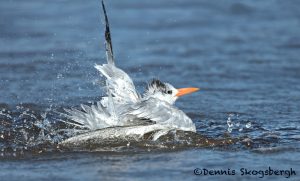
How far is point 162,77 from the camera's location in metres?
10.5

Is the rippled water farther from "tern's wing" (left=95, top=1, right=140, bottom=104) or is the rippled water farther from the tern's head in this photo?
the tern's head

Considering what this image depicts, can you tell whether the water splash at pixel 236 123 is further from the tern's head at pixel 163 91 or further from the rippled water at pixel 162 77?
the tern's head at pixel 163 91

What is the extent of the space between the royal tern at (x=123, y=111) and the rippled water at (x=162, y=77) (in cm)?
20

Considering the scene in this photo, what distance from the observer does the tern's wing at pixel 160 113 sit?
7.37 meters

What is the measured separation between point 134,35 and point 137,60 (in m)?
1.36

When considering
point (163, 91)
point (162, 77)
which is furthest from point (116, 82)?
point (162, 77)

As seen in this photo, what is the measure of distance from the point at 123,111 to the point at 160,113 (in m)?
0.37

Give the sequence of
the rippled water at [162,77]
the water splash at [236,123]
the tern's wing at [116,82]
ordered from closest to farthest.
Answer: the rippled water at [162,77] < the tern's wing at [116,82] < the water splash at [236,123]

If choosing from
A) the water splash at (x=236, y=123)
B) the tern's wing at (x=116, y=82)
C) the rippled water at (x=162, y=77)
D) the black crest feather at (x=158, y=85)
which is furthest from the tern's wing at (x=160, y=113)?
the water splash at (x=236, y=123)

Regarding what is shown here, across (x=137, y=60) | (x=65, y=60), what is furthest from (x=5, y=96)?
(x=137, y=60)

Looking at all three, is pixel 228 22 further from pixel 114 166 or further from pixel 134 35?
pixel 114 166

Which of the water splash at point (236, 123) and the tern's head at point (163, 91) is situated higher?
the tern's head at point (163, 91)

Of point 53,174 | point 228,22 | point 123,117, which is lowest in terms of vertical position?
point 53,174

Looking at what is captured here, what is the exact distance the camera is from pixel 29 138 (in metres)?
7.67
